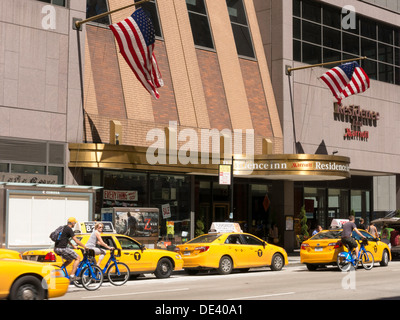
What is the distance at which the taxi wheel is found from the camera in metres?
23.0

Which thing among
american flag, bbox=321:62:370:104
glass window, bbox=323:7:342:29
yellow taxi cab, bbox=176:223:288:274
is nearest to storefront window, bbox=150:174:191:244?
yellow taxi cab, bbox=176:223:288:274

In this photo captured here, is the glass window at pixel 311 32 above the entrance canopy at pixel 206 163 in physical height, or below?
above

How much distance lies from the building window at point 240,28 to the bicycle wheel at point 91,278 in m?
19.8

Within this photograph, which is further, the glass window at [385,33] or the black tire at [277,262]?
the glass window at [385,33]

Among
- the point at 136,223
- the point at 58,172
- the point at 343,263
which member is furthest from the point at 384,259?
the point at 58,172

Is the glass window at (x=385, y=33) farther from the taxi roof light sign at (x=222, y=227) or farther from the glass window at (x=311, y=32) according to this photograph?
the taxi roof light sign at (x=222, y=227)

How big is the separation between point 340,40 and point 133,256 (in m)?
24.1

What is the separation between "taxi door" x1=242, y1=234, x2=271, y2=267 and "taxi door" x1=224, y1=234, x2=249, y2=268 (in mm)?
194

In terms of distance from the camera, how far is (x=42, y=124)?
25.9 m

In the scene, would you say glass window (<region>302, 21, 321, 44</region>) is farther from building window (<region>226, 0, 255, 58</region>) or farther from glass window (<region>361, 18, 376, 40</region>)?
glass window (<region>361, 18, 376, 40</region>)

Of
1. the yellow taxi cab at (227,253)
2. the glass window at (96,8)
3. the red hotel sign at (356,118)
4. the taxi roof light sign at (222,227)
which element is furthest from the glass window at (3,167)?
the red hotel sign at (356,118)

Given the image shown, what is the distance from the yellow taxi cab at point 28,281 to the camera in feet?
42.3
